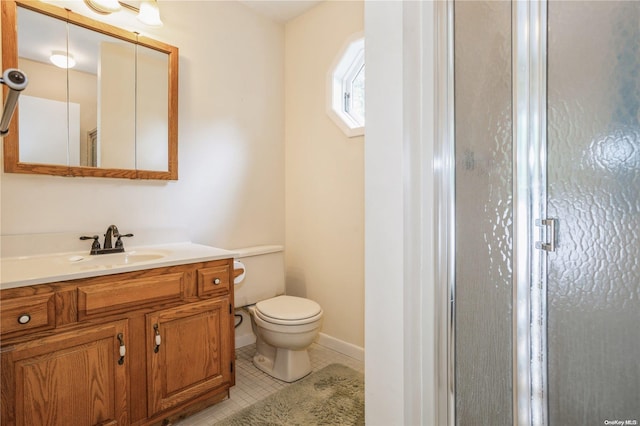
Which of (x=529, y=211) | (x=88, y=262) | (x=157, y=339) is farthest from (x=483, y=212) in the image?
(x=88, y=262)

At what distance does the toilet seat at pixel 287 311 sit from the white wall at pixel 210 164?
1.89 ft

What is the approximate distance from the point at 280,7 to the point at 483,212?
2.40 metres

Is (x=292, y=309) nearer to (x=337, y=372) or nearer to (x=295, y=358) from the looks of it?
(x=295, y=358)

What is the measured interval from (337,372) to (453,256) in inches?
61.9

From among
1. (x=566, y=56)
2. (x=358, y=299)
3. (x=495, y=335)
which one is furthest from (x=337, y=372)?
(x=566, y=56)

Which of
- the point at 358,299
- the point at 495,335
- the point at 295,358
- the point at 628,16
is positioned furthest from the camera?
the point at 358,299

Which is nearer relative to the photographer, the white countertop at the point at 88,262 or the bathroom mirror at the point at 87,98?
the white countertop at the point at 88,262

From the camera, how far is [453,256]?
0.82 meters

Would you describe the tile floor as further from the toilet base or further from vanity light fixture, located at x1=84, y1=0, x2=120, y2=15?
vanity light fixture, located at x1=84, y1=0, x2=120, y2=15

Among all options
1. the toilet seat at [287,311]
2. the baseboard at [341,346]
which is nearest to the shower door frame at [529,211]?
the toilet seat at [287,311]

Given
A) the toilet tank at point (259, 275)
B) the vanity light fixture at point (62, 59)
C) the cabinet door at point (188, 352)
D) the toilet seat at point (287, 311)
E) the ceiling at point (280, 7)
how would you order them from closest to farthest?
the cabinet door at point (188, 352) < the vanity light fixture at point (62, 59) < the toilet seat at point (287, 311) < the toilet tank at point (259, 275) < the ceiling at point (280, 7)

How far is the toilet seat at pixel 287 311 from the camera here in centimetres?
187

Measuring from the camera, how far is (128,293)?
4.57ft

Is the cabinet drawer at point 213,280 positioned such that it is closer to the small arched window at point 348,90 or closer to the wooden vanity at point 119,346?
the wooden vanity at point 119,346
